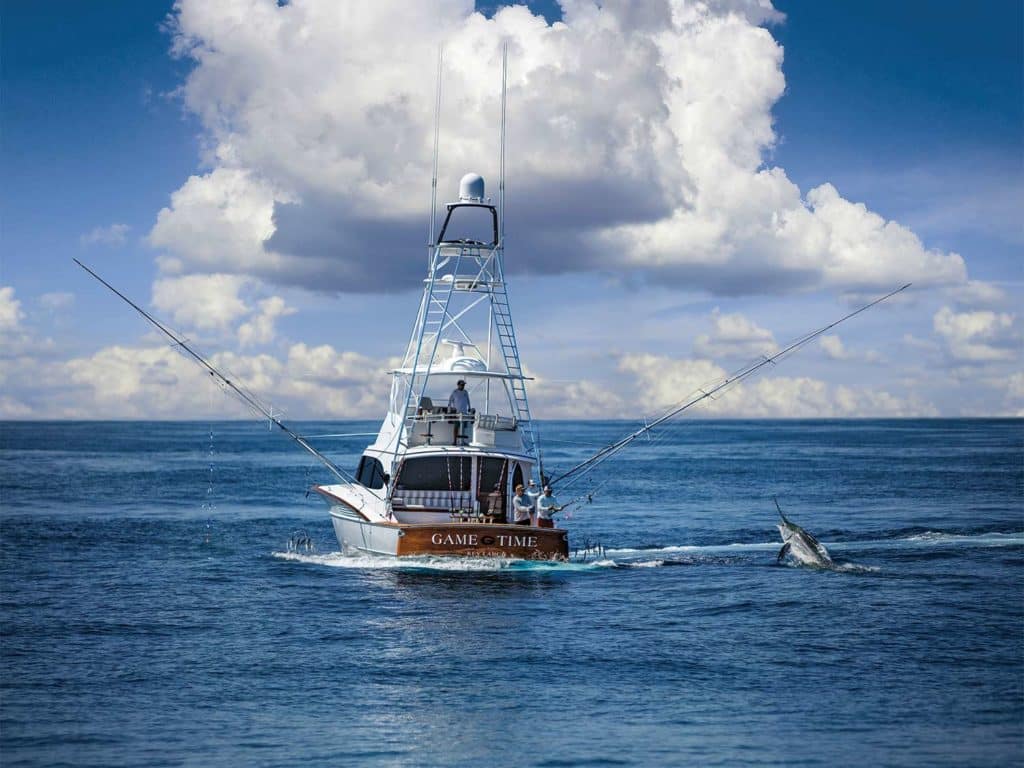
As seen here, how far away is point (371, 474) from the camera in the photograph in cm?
3616

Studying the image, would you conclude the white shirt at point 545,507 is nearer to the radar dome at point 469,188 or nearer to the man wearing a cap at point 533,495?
the man wearing a cap at point 533,495

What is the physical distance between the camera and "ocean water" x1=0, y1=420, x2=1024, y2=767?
1652cm

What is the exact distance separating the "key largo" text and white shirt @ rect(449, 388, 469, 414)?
5352mm

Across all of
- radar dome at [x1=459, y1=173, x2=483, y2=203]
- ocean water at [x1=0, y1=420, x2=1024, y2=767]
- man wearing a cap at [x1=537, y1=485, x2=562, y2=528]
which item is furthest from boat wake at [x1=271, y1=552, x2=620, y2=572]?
radar dome at [x1=459, y1=173, x2=483, y2=203]

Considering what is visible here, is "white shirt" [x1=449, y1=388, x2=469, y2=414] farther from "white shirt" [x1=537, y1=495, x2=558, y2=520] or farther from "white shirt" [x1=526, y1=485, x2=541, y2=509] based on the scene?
"white shirt" [x1=537, y1=495, x2=558, y2=520]

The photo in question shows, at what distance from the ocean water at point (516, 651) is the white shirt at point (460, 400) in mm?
5676

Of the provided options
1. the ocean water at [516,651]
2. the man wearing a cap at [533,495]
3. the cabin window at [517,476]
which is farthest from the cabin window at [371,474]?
the man wearing a cap at [533,495]

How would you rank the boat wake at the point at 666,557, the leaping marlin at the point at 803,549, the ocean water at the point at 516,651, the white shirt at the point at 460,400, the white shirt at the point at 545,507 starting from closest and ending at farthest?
the ocean water at the point at 516,651 → the white shirt at the point at 545,507 → the boat wake at the point at 666,557 → the leaping marlin at the point at 803,549 → the white shirt at the point at 460,400

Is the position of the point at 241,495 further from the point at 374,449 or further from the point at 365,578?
the point at 365,578

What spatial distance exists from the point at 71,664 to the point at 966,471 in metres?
81.0

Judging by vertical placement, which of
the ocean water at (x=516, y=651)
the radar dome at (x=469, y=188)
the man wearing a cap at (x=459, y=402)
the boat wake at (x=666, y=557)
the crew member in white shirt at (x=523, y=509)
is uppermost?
the radar dome at (x=469, y=188)

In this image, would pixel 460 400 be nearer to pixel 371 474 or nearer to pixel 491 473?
pixel 491 473

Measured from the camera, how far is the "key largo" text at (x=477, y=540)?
100 ft

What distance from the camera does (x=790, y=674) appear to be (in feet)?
67.4
